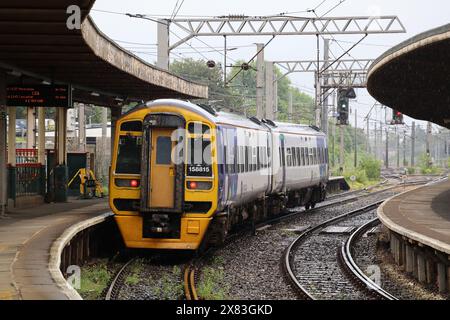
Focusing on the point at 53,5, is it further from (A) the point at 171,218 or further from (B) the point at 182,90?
(B) the point at 182,90

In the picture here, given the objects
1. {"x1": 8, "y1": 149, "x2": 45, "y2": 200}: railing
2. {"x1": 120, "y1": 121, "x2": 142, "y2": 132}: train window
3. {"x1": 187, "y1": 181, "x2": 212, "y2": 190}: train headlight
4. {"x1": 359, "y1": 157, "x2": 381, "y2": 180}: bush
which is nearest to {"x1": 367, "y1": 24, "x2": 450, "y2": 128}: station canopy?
{"x1": 187, "y1": 181, "x2": 212, "y2": 190}: train headlight

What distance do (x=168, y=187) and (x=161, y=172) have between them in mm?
291

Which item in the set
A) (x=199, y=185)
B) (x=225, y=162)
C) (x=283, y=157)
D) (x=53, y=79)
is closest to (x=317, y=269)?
(x=199, y=185)

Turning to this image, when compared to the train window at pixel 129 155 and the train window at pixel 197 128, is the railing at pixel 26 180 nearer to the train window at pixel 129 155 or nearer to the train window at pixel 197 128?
the train window at pixel 129 155

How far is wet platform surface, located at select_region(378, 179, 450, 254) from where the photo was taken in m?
13.1

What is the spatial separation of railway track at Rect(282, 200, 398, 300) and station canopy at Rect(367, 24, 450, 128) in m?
4.08

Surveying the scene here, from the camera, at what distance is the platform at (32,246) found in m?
9.21

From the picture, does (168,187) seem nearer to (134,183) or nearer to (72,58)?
(134,183)

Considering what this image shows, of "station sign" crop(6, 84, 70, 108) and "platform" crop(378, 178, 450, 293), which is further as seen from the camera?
"station sign" crop(6, 84, 70, 108)

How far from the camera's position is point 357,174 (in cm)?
5441

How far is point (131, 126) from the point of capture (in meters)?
15.2

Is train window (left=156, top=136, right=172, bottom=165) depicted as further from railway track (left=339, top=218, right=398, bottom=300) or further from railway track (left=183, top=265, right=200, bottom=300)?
railway track (left=339, top=218, right=398, bottom=300)
